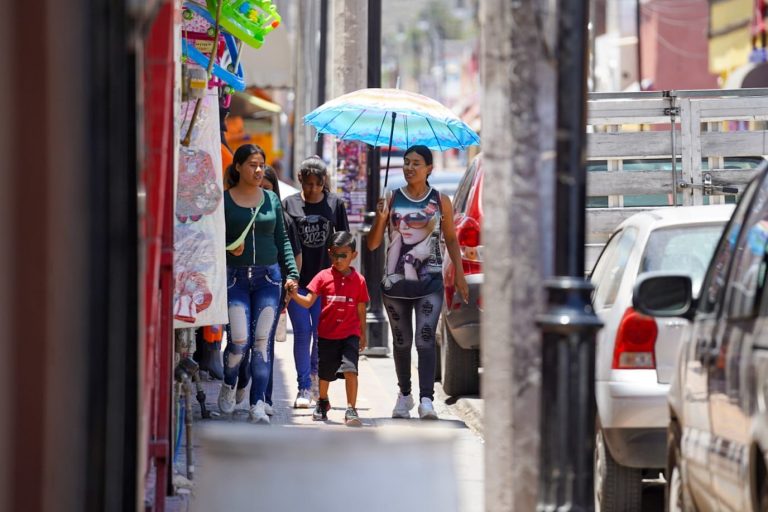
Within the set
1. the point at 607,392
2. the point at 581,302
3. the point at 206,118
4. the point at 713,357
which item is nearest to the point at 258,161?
the point at 206,118

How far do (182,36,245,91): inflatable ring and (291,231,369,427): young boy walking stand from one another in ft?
4.02

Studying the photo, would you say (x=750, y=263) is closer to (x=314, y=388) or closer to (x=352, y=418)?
(x=352, y=418)

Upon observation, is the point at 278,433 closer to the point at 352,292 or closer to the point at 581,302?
the point at 581,302

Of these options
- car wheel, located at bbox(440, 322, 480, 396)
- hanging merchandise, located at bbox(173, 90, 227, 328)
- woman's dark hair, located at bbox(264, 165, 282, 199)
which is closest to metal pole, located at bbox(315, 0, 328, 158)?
woman's dark hair, located at bbox(264, 165, 282, 199)

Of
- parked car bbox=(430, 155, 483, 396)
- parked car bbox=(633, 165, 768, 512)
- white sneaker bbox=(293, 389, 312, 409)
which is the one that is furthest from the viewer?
parked car bbox=(430, 155, 483, 396)

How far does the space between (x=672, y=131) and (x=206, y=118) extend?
18.0 feet

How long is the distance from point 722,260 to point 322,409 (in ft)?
15.6

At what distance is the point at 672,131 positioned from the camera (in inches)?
479

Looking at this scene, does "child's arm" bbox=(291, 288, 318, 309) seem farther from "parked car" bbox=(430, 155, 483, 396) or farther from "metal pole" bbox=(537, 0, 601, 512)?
"metal pole" bbox=(537, 0, 601, 512)

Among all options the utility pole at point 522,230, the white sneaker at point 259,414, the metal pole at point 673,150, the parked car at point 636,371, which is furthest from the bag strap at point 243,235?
the utility pole at point 522,230

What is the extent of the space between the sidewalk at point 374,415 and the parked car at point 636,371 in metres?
0.75

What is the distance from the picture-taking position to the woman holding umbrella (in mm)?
10070

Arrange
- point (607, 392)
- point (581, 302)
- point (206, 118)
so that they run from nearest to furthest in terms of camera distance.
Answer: point (581, 302) < point (607, 392) < point (206, 118)

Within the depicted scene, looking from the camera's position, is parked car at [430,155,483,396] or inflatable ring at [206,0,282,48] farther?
parked car at [430,155,483,396]
